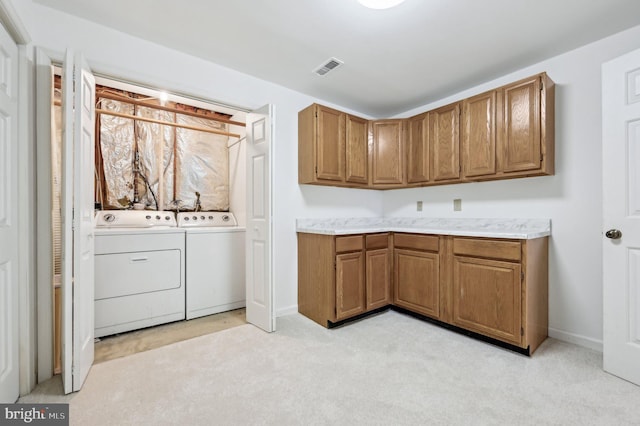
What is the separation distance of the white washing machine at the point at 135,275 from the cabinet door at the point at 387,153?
228 centimetres

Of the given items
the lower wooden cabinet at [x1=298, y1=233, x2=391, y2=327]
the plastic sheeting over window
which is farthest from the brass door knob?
the plastic sheeting over window

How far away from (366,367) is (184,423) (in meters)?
1.13

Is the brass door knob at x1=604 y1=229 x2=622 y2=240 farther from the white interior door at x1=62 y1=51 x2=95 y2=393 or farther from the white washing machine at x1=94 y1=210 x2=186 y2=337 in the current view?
the white washing machine at x1=94 y1=210 x2=186 y2=337

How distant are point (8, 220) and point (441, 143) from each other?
335cm

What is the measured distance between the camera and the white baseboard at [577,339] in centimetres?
217

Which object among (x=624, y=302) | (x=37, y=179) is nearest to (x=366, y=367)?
(x=624, y=302)

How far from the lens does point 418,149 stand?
316 centimetres

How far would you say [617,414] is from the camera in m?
1.46

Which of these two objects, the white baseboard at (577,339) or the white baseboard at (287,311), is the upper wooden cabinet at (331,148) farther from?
the white baseboard at (577,339)

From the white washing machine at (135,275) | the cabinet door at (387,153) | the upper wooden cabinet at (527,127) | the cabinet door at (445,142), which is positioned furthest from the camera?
the cabinet door at (387,153)

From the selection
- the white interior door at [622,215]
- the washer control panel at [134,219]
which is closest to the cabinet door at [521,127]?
the white interior door at [622,215]

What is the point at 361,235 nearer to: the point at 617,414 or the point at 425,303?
the point at 425,303

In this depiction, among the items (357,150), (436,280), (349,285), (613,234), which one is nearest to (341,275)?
(349,285)

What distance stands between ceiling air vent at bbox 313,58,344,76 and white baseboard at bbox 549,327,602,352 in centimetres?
296
